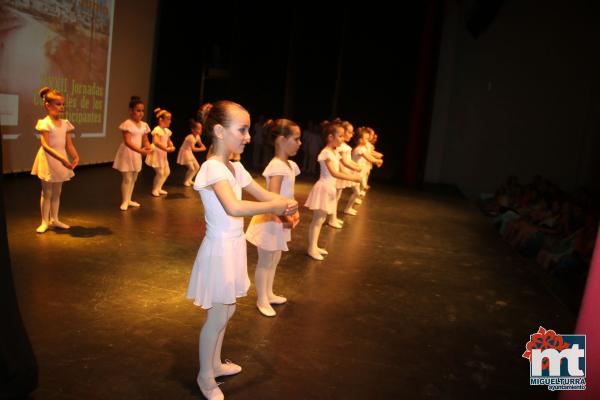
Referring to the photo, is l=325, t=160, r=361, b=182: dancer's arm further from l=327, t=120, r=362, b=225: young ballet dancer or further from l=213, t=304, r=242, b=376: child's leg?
l=213, t=304, r=242, b=376: child's leg

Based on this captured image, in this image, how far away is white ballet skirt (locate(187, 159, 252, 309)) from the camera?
214cm

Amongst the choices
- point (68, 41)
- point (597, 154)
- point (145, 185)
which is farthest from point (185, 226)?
point (597, 154)

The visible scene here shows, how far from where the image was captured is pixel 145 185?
26.6 feet

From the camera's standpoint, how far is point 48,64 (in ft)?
25.5

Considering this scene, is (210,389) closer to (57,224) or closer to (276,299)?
(276,299)

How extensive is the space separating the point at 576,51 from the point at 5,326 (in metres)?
11.9

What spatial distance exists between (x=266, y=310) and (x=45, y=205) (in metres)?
2.72

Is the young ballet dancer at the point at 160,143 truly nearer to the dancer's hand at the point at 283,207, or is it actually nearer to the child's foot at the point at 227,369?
the child's foot at the point at 227,369

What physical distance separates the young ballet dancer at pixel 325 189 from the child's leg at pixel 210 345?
8.25 ft

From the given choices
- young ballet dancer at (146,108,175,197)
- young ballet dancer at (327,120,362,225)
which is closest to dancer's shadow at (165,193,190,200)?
young ballet dancer at (146,108,175,197)

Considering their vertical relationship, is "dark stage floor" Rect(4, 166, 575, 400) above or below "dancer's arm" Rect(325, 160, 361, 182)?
below

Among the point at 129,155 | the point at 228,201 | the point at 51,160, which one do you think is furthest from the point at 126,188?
the point at 228,201

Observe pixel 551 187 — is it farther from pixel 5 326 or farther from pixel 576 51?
pixel 5 326

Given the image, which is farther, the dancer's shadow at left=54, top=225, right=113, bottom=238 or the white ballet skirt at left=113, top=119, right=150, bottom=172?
the white ballet skirt at left=113, top=119, right=150, bottom=172
